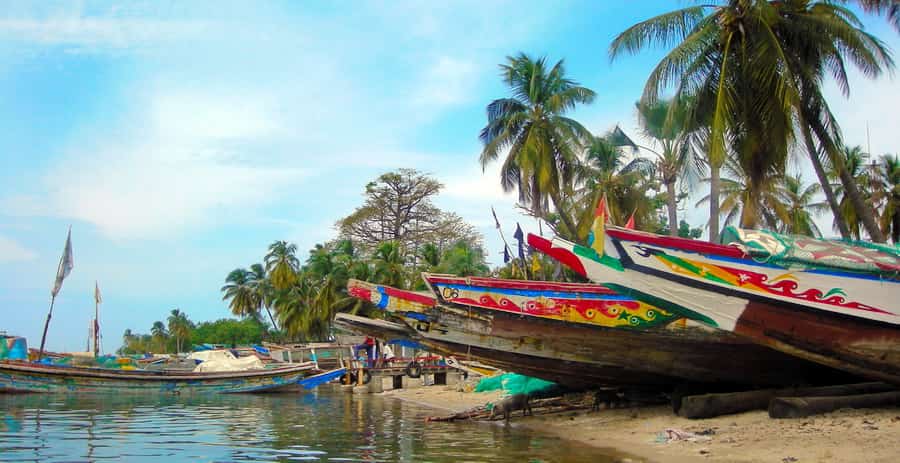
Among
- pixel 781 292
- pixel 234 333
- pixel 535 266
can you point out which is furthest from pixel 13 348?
pixel 234 333

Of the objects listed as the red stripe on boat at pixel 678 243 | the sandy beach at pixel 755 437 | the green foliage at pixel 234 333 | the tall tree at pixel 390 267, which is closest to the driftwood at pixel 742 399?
the sandy beach at pixel 755 437

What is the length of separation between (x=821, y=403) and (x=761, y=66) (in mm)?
6794

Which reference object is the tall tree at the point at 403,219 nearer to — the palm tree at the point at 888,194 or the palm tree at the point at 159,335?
the palm tree at the point at 888,194

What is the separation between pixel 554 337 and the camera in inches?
501

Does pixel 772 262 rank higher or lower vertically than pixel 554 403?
higher

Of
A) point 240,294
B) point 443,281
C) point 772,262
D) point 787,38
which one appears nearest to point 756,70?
point 787,38

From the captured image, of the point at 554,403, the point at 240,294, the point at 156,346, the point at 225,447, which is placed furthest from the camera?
the point at 156,346

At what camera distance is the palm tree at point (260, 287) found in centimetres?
5397

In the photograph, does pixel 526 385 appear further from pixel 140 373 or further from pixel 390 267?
pixel 390 267

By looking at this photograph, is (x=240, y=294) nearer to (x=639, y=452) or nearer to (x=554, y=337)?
(x=554, y=337)

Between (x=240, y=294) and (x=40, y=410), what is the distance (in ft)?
126

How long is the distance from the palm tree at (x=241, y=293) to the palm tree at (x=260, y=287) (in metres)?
0.08

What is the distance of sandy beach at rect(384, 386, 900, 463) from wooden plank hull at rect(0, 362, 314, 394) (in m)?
16.2

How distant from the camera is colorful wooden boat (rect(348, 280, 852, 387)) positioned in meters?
11.9
